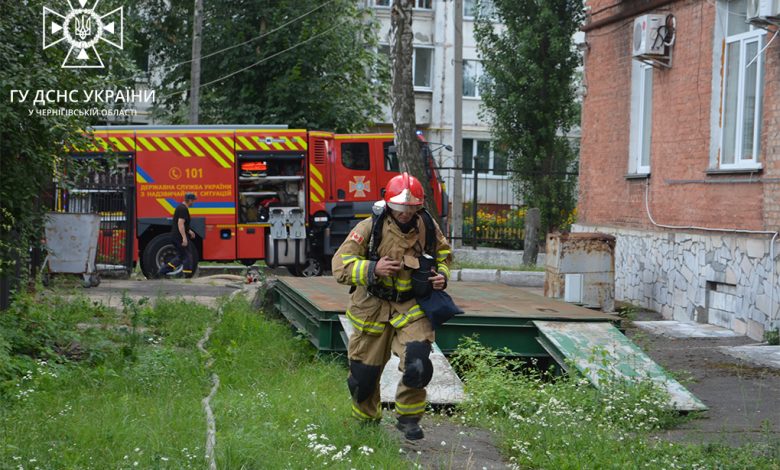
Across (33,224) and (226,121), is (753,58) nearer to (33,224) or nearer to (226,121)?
(33,224)

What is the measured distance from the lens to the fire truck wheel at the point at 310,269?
864 inches

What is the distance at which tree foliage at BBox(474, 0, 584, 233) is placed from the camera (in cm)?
2744

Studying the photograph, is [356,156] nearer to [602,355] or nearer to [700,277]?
[700,277]

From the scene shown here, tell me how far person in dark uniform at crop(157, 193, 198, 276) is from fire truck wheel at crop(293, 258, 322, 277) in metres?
2.42

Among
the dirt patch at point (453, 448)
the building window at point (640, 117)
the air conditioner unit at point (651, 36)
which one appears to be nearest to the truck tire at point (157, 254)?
the building window at point (640, 117)

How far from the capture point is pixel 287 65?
28.7m

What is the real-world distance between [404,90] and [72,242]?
246 inches

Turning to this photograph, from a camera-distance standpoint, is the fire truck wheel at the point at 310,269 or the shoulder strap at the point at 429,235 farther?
the fire truck wheel at the point at 310,269

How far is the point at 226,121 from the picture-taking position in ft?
96.1

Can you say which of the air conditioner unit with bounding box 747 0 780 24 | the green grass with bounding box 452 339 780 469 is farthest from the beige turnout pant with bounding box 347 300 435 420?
the air conditioner unit with bounding box 747 0 780 24

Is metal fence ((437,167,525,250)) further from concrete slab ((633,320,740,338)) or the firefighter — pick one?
the firefighter

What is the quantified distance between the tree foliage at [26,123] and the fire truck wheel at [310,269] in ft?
37.0

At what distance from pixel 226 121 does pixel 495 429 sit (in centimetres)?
2294

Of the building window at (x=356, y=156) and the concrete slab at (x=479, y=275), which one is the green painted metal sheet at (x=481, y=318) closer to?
the concrete slab at (x=479, y=275)
